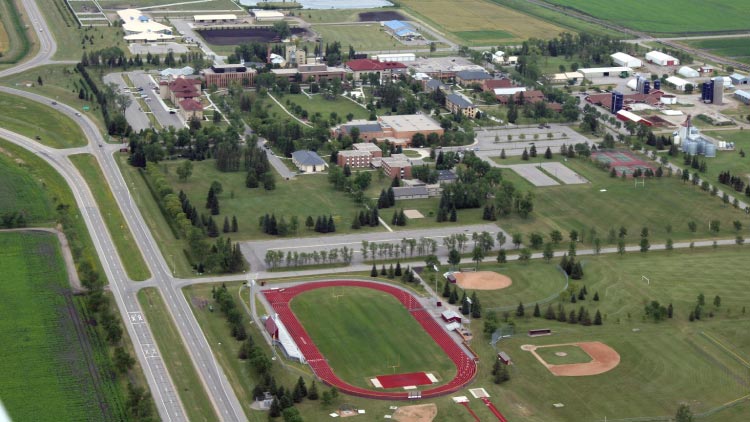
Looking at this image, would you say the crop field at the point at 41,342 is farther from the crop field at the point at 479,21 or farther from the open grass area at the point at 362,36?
the crop field at the point at 479,21

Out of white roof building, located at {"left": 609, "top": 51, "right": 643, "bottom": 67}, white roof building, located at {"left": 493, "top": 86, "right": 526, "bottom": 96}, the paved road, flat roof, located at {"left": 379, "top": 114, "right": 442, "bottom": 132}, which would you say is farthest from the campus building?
white roof building, located at {"left": 609, "top": 51, "right": 643, "bottom": 67}

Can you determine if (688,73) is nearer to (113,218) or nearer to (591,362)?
(113,218)

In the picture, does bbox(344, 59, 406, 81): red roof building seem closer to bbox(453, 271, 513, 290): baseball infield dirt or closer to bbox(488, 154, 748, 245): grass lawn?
bbox(488, 154, 748, 245): grass lawn

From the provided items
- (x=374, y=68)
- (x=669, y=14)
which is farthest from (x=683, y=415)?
(x=669, y=14)

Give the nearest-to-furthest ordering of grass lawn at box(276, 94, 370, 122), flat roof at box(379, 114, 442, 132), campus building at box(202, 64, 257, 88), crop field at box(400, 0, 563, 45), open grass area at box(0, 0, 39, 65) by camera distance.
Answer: flat roof at box(379, 114, 442, 132), grass lawn at box(276, 94, 370, 122), campus building at box(202, 64, 257, 88), open grass area at box(0, 0, 39, 65), crop field at box(400, 0, 563, 45)

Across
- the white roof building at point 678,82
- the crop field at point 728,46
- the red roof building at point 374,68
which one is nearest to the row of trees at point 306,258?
the red roof building at point 374,68

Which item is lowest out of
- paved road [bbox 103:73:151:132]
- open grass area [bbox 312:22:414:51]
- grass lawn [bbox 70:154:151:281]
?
open grass area [bbox 312:22:414:51]

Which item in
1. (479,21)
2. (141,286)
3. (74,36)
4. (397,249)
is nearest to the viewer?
(141,286)
